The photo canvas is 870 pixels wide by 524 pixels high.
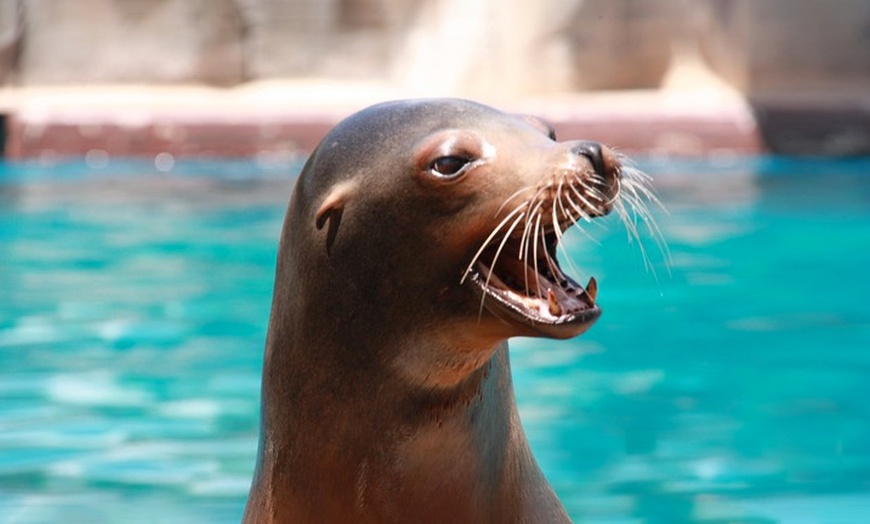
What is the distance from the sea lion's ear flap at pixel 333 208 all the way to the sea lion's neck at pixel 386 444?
6.5 inches

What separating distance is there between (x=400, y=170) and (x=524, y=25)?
441 inches

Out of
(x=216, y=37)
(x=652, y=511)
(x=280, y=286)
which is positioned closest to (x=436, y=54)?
(x=216, y=37)

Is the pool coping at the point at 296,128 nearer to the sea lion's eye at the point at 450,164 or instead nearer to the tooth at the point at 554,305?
the sea lion's eye at the point at 450,164

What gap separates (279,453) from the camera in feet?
7.27

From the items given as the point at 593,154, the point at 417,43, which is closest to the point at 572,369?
the point at 593,154

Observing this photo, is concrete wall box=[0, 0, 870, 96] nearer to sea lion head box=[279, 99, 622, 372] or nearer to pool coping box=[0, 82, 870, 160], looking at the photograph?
pool coping box=[0, 82, 870, 160]

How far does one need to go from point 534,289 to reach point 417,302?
162 millimetres

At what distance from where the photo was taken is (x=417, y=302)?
2.06m

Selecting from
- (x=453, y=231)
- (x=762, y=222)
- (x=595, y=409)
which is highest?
(x=762, y=222)

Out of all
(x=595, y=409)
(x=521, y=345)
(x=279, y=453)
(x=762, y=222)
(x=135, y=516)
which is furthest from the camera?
(x=762, y=222)

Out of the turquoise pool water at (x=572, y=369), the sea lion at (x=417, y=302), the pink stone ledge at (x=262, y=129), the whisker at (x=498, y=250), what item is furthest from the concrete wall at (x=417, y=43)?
the whisker at (x=498, y=250)

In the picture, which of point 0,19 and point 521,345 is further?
point 0,19

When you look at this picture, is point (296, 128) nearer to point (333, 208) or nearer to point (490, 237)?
point (333, 208)

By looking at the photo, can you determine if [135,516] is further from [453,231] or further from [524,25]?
[524,25]
